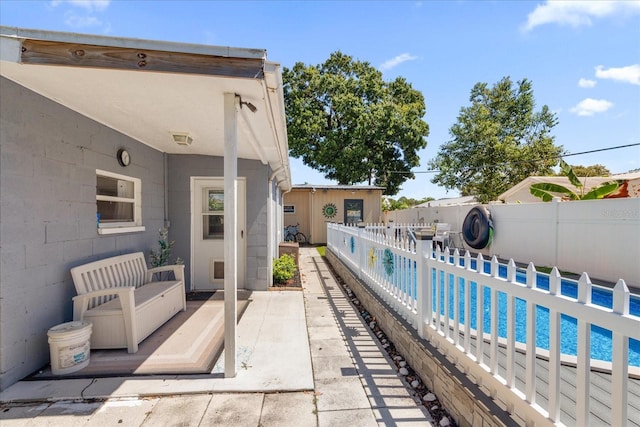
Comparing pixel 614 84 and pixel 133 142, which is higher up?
pixel 614 84

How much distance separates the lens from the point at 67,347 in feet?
9.37

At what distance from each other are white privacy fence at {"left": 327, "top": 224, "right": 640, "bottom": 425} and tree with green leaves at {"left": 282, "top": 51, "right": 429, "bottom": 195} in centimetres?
1626

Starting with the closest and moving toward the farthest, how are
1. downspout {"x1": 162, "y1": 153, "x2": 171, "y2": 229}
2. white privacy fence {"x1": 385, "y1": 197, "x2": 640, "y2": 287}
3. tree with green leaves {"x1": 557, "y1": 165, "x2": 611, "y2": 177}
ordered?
downspout {"x1": 162, "y1": 153, "x2": 171, "y2": 229} → white privacy fence {"x1": 385, "y1": 197, "x2": 640, "y2": 287} → tree with green leaves {"x1": 557, "y1": 165, "x2": 611, "y2": 177}

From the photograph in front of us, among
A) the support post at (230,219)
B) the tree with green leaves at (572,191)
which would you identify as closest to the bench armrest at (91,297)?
the support post at (230,219)

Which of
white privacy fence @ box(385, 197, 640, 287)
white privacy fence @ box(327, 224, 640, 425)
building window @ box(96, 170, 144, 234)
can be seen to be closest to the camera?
white privacy fence @ box(327, 224, 640, 425)

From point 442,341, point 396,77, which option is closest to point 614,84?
point 396,77

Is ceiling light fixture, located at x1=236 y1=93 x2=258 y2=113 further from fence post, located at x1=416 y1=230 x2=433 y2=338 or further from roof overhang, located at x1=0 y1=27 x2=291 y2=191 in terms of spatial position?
fence post, located at x1=416 y1=230 x2=433 y2=338

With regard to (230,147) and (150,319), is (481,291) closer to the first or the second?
(230,147)

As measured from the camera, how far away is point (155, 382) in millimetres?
2738

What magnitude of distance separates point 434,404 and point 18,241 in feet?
12.3

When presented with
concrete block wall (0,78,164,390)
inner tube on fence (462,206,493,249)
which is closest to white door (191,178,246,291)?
concrete block wall (0,78,164,390)

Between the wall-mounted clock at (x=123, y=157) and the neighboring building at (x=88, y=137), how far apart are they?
0.6 inches

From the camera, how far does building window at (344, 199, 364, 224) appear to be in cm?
1477

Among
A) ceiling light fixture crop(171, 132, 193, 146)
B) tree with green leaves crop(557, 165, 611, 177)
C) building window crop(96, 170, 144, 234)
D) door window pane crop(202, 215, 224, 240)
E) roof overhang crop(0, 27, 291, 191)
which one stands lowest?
door window pane crop(202, 215, 224, 240)
